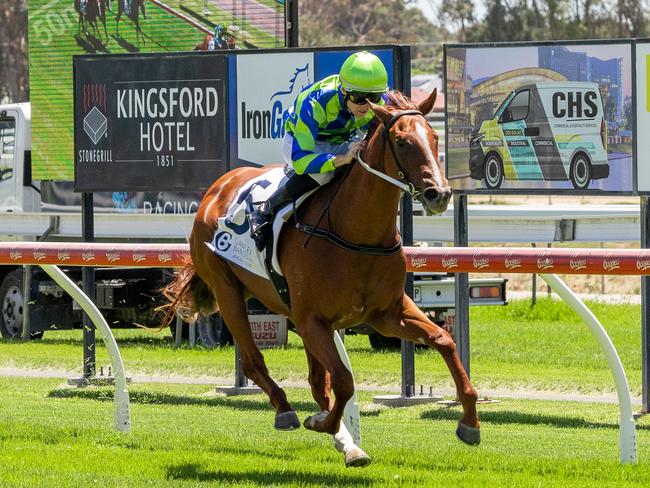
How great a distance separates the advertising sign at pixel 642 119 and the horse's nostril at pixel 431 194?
488 cm

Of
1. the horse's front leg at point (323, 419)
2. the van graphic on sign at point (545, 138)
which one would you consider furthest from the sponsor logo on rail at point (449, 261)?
the van graphic on sign at point (545, 138)

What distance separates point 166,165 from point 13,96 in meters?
41.0

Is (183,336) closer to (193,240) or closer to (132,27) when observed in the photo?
(132,27)

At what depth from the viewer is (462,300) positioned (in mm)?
12078

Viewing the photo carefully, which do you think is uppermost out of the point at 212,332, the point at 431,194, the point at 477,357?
the point at 431,194

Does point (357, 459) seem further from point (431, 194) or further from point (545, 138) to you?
point (545, 138)

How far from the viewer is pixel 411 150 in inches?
275

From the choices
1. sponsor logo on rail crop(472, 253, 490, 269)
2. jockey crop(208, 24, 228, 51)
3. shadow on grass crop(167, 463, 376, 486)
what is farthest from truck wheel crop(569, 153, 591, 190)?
jockey crop(208, 24, 228, 51)

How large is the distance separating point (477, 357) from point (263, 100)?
432cm

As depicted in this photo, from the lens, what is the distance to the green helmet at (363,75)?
7508 mm

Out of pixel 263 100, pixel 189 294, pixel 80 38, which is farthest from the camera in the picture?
pixel 80 38

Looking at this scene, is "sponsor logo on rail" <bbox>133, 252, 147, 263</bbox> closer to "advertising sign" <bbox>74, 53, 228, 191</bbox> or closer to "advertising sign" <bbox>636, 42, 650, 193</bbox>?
"advertising sign" <bbox>74, 53, 228, 191</bbox>

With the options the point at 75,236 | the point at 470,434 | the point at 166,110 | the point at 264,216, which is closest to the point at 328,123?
the point at 264,216

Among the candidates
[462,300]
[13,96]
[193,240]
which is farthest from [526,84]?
[13,96]
